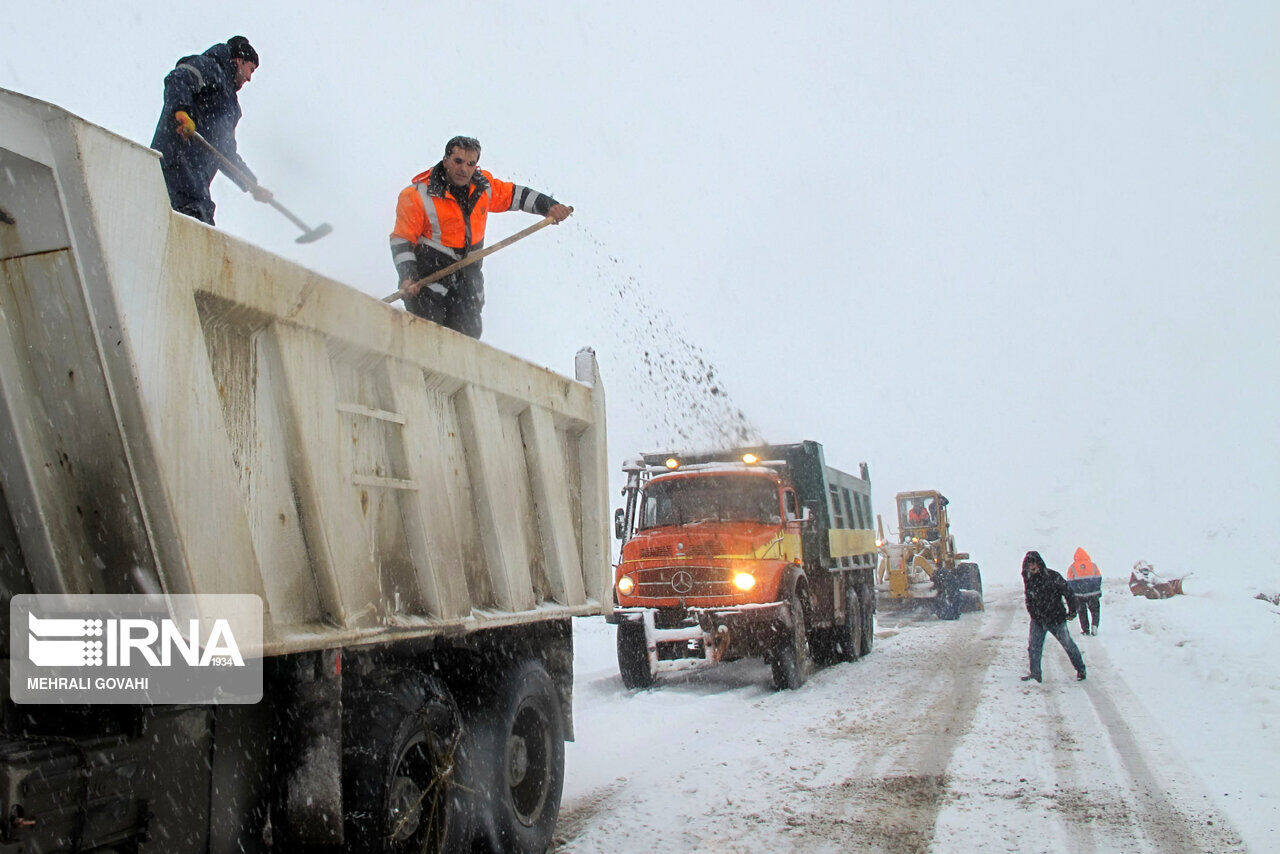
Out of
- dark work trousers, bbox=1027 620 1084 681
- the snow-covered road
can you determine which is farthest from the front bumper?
dark work trousers, bbox=1027 620 1084 681

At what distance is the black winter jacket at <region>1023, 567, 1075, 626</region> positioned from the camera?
10.4 m

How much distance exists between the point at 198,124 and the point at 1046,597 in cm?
956

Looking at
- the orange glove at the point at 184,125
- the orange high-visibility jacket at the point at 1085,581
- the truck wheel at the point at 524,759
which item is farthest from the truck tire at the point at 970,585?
the orange glove at the point at 184,125

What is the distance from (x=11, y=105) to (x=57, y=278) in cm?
39

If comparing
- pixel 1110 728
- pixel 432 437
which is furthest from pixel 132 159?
pixel 1110 728

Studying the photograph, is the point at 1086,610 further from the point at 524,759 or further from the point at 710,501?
the point at 524,759

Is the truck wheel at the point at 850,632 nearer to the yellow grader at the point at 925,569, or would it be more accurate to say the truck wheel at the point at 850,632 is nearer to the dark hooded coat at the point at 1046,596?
the dark hooded coat at the point at 1046,596

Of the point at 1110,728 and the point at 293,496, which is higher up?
the point at 293,496

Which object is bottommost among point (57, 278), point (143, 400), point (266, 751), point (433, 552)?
point (266, 751)

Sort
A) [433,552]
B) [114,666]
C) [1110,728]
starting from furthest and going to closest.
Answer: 1. [1110,728]
2. [433,552]
3. [114,666]

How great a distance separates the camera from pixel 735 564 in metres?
10.1

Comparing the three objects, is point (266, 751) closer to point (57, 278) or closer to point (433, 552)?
point (433, 552)

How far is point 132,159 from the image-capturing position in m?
2.29

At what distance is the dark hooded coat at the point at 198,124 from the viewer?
3928mm
